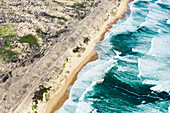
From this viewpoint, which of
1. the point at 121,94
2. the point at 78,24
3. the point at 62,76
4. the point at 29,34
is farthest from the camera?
the point at 78,24

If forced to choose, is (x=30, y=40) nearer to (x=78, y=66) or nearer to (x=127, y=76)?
(x=78, y=66)

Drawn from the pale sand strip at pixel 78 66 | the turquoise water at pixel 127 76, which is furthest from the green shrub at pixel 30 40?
the turquoise water at pixel 127 76

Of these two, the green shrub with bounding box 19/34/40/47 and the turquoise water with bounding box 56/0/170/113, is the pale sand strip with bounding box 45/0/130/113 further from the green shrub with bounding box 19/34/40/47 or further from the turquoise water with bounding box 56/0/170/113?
the green shrub with bounding box 19/34/40/47

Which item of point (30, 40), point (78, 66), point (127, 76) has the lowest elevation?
point (127, 76)

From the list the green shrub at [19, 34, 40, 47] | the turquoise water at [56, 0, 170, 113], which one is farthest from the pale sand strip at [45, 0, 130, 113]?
the green shrub at [19, 34, 40, 47]

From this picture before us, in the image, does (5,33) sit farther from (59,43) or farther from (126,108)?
(126,108)

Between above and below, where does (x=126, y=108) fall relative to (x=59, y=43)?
below

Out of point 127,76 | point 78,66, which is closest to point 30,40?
point 78,66

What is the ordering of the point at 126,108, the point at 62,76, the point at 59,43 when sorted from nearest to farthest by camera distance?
the point at 126,108 < the point at 62,76 < the point at 59,43

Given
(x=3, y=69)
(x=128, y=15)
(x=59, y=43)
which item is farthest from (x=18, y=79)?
(x=128, y=15)
